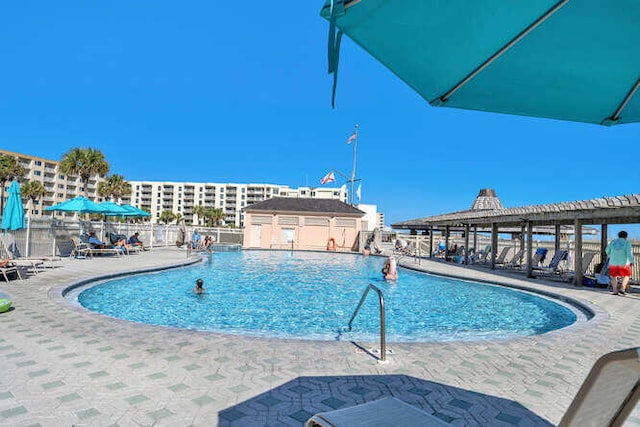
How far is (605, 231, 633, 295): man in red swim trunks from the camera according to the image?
32.6 ft

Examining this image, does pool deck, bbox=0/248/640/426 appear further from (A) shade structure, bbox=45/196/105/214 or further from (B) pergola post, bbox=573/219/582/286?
(A) shade structure, bbox=45/196/105/214

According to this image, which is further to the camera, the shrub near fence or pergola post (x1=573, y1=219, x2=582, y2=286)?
the shrub near fence

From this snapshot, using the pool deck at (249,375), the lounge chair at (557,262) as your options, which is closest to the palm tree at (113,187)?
the pool deck at (249,375)

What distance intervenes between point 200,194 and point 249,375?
11467 centimetres

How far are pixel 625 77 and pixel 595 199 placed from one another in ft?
34.1

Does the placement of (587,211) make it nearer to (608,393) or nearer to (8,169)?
(608,393)

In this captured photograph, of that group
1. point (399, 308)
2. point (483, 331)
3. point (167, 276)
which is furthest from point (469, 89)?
point (167, 276)

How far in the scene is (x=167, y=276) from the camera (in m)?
12.6

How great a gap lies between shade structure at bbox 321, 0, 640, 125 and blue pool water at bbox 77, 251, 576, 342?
4800 millimetres

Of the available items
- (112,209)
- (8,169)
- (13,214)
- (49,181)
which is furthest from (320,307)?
(49,181)

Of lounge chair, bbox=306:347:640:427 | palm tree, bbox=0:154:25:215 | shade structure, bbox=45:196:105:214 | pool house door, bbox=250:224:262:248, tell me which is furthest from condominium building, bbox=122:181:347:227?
lounge chair, bbox=306:347:640:427

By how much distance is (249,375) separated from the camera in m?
3.62

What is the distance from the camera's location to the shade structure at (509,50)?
82.8 inches

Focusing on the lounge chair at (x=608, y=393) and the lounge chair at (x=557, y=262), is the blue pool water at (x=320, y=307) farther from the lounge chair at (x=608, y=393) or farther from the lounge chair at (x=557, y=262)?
the lounge chair at (x=608, y=393)
